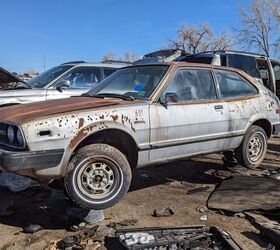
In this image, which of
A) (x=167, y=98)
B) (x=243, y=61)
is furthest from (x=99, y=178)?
(x=243, y=61)

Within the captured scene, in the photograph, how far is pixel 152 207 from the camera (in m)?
4.89

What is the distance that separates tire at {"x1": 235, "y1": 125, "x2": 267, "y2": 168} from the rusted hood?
7.59 ft

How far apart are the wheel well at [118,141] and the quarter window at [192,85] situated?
87cm

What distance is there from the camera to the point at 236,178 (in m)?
5.86

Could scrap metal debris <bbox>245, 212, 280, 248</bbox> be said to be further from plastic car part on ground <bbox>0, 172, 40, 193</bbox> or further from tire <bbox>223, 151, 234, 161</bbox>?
plastic car part on ground <bbox>0, 172, 40, 193</bbox>

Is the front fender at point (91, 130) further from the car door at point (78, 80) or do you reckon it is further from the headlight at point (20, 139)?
the car door at point (78, 80)

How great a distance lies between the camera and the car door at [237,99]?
5.90 meters

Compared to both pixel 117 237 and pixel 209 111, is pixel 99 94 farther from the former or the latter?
pixel 117 237

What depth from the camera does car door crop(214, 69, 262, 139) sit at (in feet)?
19.4

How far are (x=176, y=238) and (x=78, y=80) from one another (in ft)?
19.6

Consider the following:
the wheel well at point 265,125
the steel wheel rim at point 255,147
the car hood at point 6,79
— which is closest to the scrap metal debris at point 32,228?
the steel wheel rim at point 255,147

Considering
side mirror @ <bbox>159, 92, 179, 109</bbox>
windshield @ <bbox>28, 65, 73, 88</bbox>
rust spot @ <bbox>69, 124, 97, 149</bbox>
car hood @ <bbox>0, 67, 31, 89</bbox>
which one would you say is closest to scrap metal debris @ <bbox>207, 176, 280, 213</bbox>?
side mirror @ <bbox>159, 92, 179, 109</bbox>

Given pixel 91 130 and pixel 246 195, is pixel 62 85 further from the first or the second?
pixel 246 195

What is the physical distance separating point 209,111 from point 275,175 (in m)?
1.57
